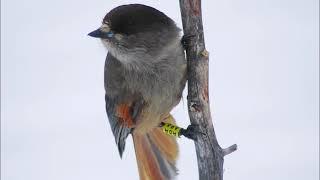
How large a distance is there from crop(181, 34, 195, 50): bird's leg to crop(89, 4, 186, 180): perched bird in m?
0.03

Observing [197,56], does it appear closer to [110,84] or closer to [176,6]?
[110,84]

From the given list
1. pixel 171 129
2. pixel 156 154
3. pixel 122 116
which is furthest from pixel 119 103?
pixel 156 154

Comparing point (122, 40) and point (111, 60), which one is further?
point (111, 60)

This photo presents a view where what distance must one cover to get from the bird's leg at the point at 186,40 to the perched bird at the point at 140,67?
0.09 ft

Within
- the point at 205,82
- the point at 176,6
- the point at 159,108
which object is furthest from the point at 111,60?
the point at 176,6

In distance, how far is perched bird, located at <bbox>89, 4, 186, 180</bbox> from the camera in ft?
11.4

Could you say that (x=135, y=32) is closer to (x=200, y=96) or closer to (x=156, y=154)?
(x=200, y=96)

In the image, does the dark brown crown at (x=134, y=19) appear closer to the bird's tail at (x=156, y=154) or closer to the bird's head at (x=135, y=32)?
the bird's head at (x=135, y=32)

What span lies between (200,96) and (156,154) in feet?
3.09

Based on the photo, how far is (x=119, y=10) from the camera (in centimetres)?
342

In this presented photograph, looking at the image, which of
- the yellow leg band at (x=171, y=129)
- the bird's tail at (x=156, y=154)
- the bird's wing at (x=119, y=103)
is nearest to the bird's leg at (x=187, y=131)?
the yellow leg band at (x=171, y=129)

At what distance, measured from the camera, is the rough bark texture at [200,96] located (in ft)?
11.3

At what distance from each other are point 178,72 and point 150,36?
0.78 feet

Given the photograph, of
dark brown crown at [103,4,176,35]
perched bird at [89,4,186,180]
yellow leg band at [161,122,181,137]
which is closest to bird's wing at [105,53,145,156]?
perched bird at [89,4,186,180]
